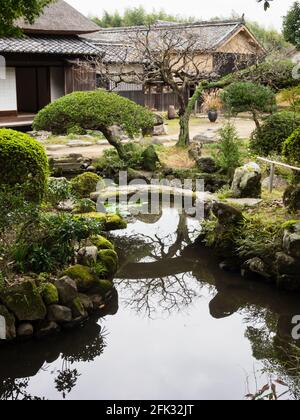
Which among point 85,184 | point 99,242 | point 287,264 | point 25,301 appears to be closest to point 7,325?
point 25,301

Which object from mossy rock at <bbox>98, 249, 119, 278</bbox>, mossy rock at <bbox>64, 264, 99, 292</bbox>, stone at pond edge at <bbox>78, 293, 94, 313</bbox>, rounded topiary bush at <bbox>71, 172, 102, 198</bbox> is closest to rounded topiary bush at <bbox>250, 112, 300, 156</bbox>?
rounded topiary bush at <bbox>71, 172, 102, 198</bbox>

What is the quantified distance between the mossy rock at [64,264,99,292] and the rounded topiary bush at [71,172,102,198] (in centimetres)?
521

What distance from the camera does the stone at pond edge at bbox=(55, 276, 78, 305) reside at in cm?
696

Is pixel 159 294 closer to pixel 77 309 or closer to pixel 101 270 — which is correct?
pixel 101 270

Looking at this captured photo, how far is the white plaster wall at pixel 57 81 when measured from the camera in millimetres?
21656

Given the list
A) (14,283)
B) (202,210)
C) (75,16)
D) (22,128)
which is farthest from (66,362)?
(75,16)

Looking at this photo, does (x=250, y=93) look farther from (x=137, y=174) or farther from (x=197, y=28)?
(x=197, y=28)

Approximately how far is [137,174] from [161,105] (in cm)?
1422

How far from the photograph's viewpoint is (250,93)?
52.0 feet

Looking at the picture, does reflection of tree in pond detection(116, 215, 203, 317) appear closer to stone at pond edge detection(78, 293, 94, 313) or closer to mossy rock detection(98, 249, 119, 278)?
mossy rock detection(98, 249, 119, 278)

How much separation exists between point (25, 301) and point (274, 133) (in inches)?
394

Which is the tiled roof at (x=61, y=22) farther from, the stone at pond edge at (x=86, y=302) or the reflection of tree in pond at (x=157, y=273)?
the stone at pond edge at (x=86, y=302)

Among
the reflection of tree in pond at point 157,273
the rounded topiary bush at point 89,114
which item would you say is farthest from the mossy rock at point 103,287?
the rounded topiary bush at point 89,114

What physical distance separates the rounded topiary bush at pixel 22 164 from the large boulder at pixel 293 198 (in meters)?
4.43
